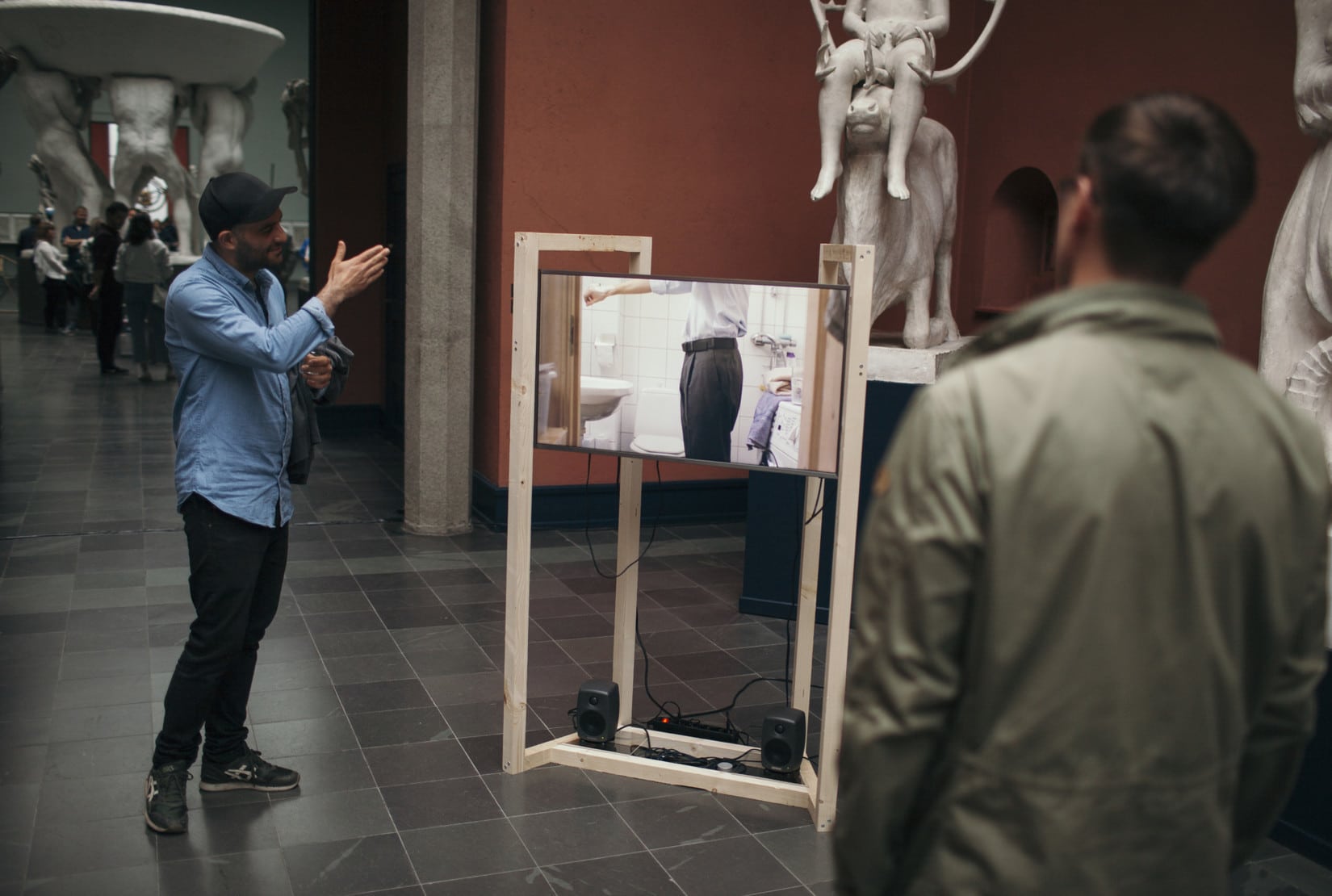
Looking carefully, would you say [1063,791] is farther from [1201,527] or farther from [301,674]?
[301,674]

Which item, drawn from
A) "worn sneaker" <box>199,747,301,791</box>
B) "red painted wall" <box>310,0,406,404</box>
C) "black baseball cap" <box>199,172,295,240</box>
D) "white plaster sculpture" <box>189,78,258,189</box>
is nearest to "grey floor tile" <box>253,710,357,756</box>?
Answer: "worn sneaker" <box>199,747,301,791</box>

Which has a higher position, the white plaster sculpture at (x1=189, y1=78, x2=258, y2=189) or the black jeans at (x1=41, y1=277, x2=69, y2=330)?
the white plaster sculpture at (x1=189, y1=78, x2=258, y2=189)

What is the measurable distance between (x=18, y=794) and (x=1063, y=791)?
3330mm

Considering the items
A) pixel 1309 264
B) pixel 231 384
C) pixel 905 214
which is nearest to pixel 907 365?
pixel 905 214

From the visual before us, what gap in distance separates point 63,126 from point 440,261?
11.3 metres

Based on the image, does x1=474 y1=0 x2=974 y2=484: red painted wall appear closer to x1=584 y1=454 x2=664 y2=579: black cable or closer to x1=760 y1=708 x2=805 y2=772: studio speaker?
x1=584 y1=454 x2=664 y2=579: black cable

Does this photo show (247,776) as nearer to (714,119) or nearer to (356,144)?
(714,119)

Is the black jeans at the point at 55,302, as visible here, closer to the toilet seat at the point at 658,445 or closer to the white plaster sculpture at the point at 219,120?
the white plaster sculpture at the point at 219,120

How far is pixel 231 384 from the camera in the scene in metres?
3.37

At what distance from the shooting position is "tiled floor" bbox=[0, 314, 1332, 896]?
3346mm

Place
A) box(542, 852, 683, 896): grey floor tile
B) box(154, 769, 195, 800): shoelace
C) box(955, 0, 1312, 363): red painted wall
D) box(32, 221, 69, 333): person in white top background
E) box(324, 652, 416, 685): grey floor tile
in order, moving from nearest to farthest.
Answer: box(542, 852, 683, 896): grey floor tile, box(154, 769, 195, 800): shoelace, box(324, 652, 416, 685): grey floor tile, box(955, 0, 1312, 363): red painted wall, box(32, 221, 69, 333): person in white top background

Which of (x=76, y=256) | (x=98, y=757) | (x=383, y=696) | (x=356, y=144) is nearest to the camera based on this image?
(x=98, y=757)

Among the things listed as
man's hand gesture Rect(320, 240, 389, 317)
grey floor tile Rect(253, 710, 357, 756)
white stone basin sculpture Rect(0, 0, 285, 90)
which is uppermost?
white stone basin sculpture Rect(0, 0, 285, 90)

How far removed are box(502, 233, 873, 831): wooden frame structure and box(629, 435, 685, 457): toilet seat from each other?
0.96 ft
